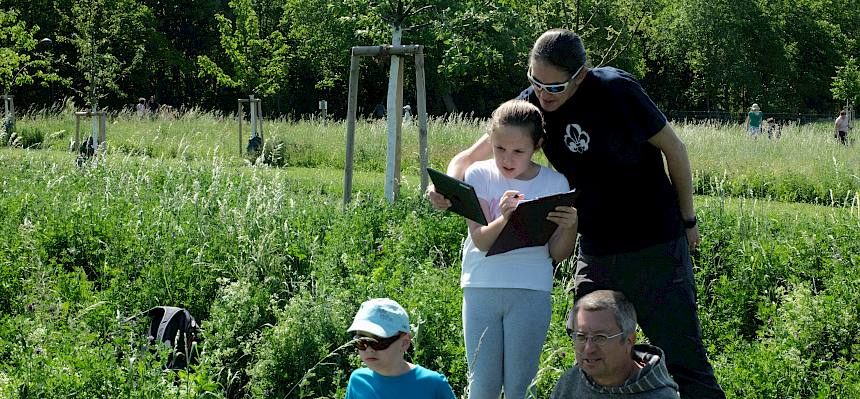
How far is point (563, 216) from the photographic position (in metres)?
3.59

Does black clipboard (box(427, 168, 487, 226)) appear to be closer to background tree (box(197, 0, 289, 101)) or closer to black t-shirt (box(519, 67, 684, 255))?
black t-shirt (box(519, 67, 684, 255))

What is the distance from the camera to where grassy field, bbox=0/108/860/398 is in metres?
4.64

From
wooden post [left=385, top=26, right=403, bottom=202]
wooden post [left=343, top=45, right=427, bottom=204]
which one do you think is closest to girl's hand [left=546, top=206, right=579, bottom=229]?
wooden post [left=343, top=45, right=427, bottom=204]

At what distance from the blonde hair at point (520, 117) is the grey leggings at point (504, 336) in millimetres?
601

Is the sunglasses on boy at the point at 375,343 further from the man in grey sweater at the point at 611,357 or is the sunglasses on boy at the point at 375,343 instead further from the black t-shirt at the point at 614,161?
the black t-shirt at the point at 614,161

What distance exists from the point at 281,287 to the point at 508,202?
125 inches

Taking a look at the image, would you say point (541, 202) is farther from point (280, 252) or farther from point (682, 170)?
point (280, 252)

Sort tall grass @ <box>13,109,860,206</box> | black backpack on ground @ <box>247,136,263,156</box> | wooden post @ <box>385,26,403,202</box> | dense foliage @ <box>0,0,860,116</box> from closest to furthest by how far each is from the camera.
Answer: wooden post @ <box>385,26,403,202</box>, tall grass @ <box>13,109,860,206</box>, black backpack on ground @ <box>247,136,263,156</box>, dense foliage @ <box>0,0,860,116</box>

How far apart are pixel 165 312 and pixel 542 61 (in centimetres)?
290

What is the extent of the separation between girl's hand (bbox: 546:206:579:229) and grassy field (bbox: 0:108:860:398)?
0.54m

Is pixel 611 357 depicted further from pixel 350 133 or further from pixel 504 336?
pixel 350 133

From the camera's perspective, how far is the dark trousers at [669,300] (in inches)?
148

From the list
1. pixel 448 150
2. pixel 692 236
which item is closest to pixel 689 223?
pixel 692 236

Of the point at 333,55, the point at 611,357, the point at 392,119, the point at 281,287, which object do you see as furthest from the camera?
the point at 333,55
